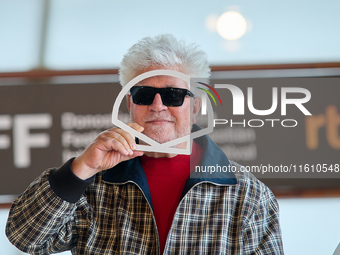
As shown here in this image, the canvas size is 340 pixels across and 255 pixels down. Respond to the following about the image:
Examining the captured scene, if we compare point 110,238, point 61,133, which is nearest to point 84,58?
point 61,133

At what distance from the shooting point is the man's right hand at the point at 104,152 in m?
1.24

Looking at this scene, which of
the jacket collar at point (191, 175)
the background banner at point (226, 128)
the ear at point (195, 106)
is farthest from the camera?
the background banner at point (226, 128)

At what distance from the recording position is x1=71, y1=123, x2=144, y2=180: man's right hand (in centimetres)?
124

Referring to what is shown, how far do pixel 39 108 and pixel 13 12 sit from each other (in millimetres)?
699

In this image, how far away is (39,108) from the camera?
2418mm

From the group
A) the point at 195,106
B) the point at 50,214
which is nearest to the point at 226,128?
the point at 195,106

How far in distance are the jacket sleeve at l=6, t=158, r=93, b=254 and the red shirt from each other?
257 millimetres

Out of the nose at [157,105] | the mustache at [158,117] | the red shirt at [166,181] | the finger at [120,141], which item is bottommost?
the red shirt at [166,181]

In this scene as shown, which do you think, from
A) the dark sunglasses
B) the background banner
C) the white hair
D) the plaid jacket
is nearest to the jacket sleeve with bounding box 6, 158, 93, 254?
the plaid jacket

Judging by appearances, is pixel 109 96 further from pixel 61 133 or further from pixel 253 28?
pixel 253 28

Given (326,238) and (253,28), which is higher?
(253,28)

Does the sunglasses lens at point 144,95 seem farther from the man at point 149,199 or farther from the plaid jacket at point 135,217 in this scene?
the plaid jacket at point 135,217

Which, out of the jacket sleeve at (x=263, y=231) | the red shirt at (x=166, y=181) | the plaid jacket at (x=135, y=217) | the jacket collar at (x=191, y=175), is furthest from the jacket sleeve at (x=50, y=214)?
the jacket sleeve at (x=263, y=231)

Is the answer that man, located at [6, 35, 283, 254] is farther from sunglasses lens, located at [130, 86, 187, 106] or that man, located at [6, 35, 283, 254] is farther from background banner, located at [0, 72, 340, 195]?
background banner, located at [0, 72, 340, 195]
